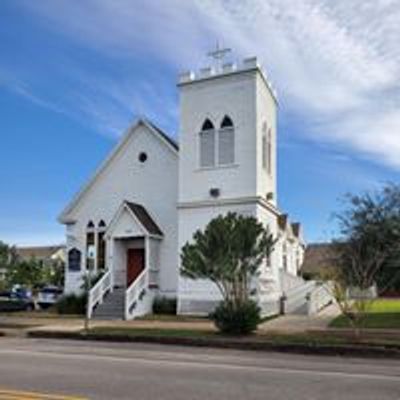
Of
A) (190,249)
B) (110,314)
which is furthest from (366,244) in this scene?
(110,314)

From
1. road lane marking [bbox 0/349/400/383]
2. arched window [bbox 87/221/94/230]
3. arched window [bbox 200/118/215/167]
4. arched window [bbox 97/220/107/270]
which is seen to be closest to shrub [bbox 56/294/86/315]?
arched window [bbox 97/220/107/270]

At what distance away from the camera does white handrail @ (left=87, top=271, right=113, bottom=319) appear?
101ft

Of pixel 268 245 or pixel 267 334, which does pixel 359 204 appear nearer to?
pixel 268 245

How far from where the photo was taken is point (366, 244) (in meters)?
28.7

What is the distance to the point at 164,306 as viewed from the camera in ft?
104

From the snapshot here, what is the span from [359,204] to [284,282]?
6.12m

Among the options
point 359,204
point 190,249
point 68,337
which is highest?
point 359,204

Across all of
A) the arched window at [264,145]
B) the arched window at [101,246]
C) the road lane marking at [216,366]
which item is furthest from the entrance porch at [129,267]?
the road lane marking at [216,366]

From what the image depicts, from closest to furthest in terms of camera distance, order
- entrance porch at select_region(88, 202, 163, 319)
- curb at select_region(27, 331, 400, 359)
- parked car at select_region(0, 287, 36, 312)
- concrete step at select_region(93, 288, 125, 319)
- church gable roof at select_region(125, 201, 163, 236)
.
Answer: curb at select_region(27, 331, 400, 359), concrete step at select_region(93, 288, 125, 319), entrance porch at select_region(88, 202, 163, 319), church gable roof at select_region(125, 201, 163, 236), parked car at select_region(0, 287, 36, 312)

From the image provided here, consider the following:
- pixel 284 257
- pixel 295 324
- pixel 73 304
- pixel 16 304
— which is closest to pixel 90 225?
pixel 73 304

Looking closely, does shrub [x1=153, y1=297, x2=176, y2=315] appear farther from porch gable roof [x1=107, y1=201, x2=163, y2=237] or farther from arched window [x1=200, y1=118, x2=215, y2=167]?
arched window [x1=200, y1=118, x2=215, y2=167]

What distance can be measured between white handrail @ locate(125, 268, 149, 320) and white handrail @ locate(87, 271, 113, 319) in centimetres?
150

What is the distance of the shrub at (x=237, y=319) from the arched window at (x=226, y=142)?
35.1ft

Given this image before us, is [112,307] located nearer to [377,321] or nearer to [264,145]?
[264,145]
